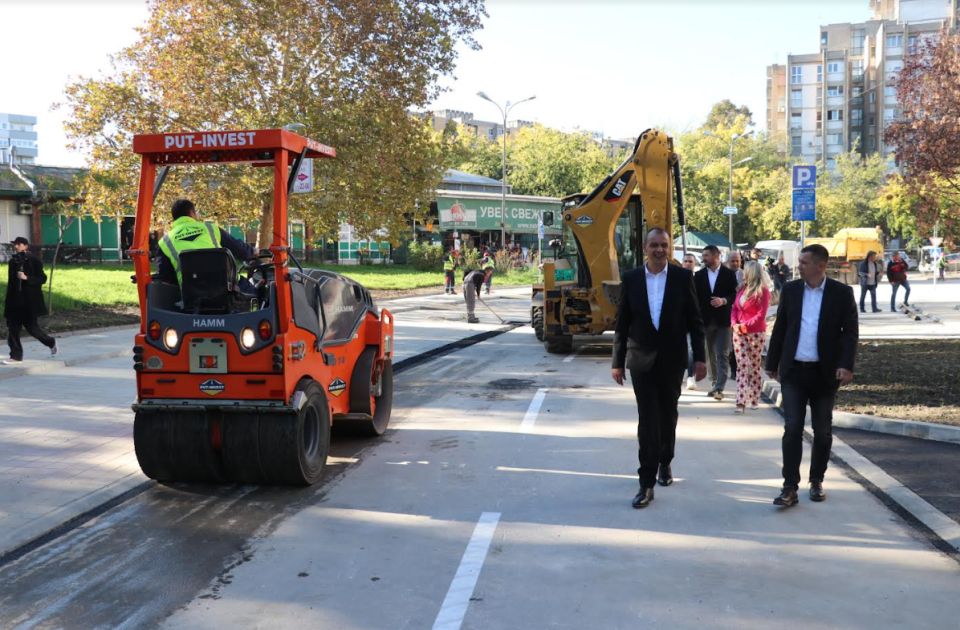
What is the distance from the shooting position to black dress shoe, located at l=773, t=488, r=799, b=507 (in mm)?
6145

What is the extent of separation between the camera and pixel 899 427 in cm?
838

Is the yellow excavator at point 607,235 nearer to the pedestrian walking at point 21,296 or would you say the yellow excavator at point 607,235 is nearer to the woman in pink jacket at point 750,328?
the woman in pink jacket at point 750,328

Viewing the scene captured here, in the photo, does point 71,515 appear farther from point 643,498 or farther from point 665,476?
point 665,476

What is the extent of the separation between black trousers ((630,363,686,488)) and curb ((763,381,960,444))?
10.6ft

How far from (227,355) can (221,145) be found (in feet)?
5.20

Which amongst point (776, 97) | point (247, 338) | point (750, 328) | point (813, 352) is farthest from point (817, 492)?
point (776, 97)

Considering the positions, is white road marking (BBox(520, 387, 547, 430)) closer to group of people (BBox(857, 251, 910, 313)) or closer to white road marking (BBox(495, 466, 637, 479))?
white road marking (BBox(495, 466, 637, 479))

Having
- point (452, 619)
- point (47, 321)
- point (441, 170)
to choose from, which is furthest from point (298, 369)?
point (441, 170)

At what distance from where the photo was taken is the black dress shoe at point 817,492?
6.31 m

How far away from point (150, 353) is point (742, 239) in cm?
6478

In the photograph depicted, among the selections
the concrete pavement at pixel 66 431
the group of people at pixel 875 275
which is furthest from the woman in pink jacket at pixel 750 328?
the group of people at pixel 875 275

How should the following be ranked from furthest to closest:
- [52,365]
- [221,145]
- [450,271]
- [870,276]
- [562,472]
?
1. [450,271]
2. [870,276]
3. [52,365]
4. [562,472]
5. [221,145]

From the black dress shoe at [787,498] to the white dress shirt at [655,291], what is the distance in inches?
58.8

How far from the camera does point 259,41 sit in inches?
781
